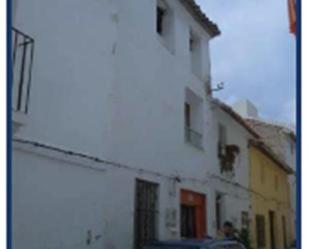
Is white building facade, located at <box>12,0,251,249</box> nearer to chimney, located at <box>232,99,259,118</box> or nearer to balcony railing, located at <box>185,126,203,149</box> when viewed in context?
balcony railing, located at <box>185,126,203,149</box>

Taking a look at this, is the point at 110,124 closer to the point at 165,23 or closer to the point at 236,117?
the point at 165,23

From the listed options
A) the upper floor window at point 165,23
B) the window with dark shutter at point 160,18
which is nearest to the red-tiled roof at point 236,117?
the upper floor window at point 165,23

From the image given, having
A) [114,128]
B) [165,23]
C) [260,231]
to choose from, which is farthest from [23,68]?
[165,23]

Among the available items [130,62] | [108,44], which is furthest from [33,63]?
[130,62]

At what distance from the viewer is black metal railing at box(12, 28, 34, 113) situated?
3.00 meters

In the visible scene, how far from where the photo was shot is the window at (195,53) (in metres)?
6.39

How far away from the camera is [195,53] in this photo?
6.55 metres

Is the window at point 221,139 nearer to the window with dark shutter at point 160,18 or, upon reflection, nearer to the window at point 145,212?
the window at point 145,212

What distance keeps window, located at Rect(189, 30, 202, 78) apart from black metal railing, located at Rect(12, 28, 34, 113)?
10.6 ft

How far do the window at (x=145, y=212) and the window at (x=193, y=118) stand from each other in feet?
2.62

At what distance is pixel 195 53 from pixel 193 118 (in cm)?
79

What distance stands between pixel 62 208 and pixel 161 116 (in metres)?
2.08

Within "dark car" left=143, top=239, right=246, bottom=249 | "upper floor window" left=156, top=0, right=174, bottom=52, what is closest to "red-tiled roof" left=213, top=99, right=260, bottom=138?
"upper floor window" left=156, top=0, right=174, bottom=52
